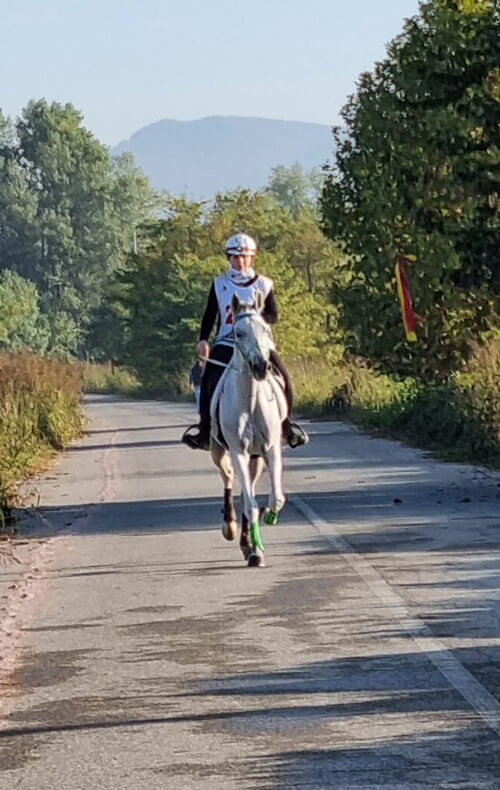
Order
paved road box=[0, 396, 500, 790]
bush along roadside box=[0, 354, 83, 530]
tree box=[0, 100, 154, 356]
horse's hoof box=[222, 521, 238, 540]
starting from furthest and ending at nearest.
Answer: tree box=[0, 100, 154, 356], bush along roadside box=[0, 354, 83, 530], horse's hoof box=[222, 521, 238, 540], paved road box=[0, 396, 500, 790]

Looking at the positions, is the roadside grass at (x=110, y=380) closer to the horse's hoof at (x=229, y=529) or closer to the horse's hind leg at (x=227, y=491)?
the horse's hind leg at (x=227, y=491)

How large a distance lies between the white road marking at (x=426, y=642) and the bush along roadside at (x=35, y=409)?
1013 centimetres

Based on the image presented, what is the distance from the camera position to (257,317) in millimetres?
12375

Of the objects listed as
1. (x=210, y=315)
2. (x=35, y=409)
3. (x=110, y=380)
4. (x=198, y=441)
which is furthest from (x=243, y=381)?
(x=110, y=380)

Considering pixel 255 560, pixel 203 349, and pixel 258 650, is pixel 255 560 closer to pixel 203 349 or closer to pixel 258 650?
pixel 203 349

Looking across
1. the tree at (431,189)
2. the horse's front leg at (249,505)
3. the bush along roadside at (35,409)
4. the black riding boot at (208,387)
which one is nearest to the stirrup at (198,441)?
the black riding boot at (208,387)

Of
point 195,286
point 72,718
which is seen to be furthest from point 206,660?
point 195,286

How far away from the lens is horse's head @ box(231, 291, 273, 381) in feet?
40.0

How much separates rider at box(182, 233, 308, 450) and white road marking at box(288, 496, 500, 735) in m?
1.31

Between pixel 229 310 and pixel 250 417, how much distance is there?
38.1 inches

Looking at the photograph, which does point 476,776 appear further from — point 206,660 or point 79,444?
point 79,444

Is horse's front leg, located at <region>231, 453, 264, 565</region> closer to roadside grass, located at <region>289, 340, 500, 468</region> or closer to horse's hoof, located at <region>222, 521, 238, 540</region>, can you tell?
horse's hoof, located at <region>222, 521, 238, 540</region>

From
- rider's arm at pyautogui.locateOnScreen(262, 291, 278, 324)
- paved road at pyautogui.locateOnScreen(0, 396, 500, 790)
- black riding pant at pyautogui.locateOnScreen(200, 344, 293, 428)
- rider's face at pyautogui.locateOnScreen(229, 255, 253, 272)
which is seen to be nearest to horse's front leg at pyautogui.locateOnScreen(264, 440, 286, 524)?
paved road at pyautogui.locateOnScreen(0, 396, 500, 790)

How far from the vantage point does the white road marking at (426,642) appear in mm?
7609
